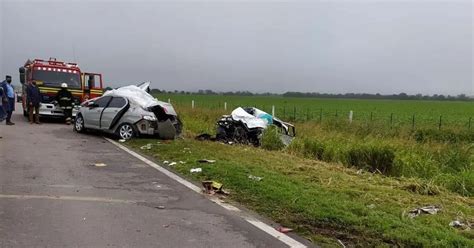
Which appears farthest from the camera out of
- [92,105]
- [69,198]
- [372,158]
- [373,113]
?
[373,113]

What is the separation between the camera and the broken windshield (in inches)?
860

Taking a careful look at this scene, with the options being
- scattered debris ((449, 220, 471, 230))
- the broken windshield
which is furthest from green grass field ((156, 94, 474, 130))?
scattered debris ((449, 220, 471, 230))

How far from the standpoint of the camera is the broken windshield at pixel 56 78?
2184 centimetres

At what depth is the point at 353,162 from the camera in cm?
1411

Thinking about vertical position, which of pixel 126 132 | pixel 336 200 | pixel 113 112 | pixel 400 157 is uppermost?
pixel 113 112

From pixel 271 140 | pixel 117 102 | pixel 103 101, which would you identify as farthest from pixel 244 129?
pixel 103 101

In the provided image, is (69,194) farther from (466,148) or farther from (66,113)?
(66,113)

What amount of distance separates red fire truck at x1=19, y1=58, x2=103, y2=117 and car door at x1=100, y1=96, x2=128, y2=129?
533 centimetres

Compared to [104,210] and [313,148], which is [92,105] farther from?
[104,210]

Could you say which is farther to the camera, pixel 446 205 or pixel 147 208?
pixel 446 205

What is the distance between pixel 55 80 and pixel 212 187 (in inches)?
623

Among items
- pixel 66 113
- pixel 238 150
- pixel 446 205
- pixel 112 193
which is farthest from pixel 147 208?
pixel 66 113

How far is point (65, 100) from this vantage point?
21.7 m

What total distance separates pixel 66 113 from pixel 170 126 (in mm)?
7835
